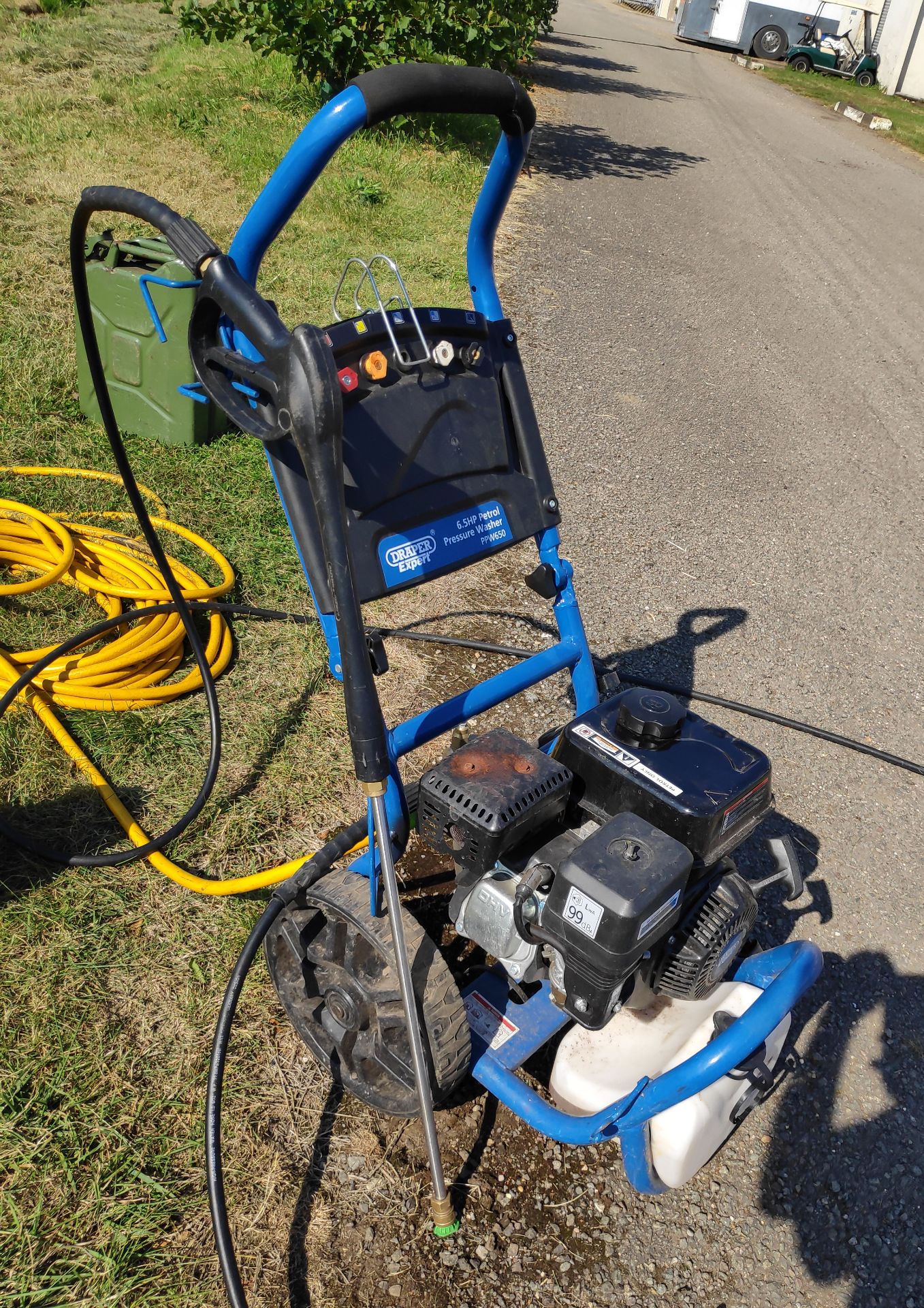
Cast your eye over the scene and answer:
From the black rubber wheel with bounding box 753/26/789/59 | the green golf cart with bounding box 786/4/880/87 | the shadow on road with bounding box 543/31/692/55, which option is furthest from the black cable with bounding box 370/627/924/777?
the black rubber wheel with bounding box 753/26/789/59

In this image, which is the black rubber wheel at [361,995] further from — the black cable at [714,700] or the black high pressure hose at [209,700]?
the black cable at [714,700]

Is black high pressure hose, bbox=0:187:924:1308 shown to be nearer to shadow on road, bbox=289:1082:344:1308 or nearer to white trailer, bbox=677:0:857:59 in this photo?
shadow on road, bbox=289:1082:344:1308

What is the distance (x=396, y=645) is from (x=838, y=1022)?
1.82m

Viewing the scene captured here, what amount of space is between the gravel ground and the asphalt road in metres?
0.01

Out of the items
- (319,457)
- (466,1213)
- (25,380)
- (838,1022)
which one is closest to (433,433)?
(319,457)

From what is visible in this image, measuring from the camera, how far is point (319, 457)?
1.29 metres

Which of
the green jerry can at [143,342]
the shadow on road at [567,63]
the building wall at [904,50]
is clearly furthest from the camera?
the building wall at [904,50]

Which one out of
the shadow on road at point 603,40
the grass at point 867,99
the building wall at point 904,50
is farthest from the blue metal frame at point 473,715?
the building wall at point 904,50

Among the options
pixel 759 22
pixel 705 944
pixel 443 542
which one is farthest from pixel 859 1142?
pixel 759 22

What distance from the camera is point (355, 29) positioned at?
752 cm

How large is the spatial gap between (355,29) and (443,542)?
735 cm

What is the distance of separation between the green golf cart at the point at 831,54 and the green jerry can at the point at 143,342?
2364 cm

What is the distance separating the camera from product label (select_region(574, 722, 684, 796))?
5.85 ft

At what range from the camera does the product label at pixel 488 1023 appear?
1.93m
